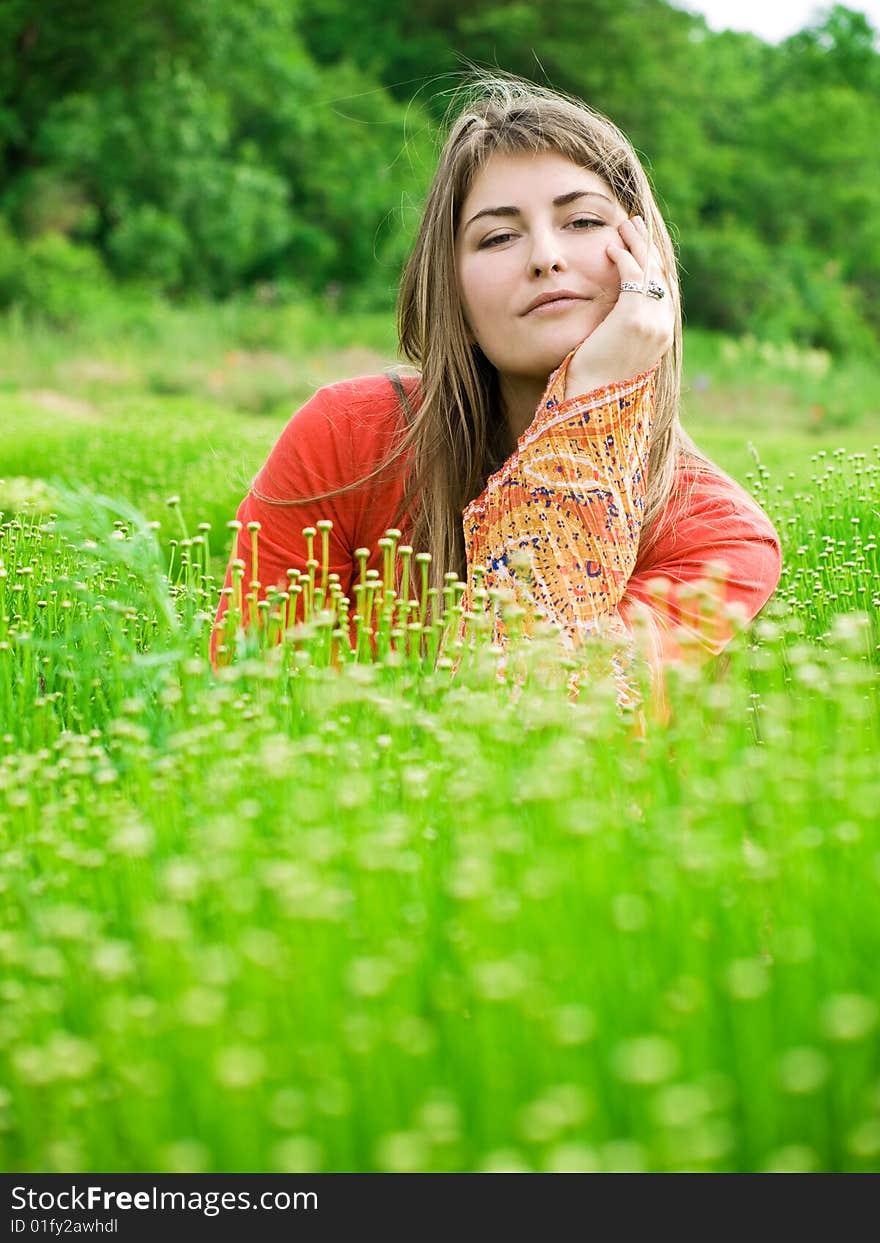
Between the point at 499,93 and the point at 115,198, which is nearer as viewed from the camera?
the point at 499,93

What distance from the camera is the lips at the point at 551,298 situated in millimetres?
3457

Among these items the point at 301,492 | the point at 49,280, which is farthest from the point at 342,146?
the point at 301,492

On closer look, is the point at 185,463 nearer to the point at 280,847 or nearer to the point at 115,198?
the point at 280,847

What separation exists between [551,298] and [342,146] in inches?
1088

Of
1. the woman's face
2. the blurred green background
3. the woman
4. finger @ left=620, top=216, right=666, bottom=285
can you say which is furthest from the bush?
finger @ left=620, top=216, right=666, bottom=285

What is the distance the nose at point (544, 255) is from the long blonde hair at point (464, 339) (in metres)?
0.30

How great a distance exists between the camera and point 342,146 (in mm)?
29266

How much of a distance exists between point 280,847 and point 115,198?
25584mm

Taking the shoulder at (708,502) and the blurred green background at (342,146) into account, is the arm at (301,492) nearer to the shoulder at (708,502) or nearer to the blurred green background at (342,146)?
the shoulder at (708,502)

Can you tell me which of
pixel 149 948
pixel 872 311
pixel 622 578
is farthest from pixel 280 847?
pixel 872 311

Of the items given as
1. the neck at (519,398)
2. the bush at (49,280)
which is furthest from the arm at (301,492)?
the bush at (49,280)

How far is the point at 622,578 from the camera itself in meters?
3.26

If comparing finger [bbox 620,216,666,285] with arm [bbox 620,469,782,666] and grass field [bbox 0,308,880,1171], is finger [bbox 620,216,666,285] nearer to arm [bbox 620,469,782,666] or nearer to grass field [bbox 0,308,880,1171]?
arm [bbox 620,469,782,666]

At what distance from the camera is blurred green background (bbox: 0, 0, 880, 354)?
21.8 metres
